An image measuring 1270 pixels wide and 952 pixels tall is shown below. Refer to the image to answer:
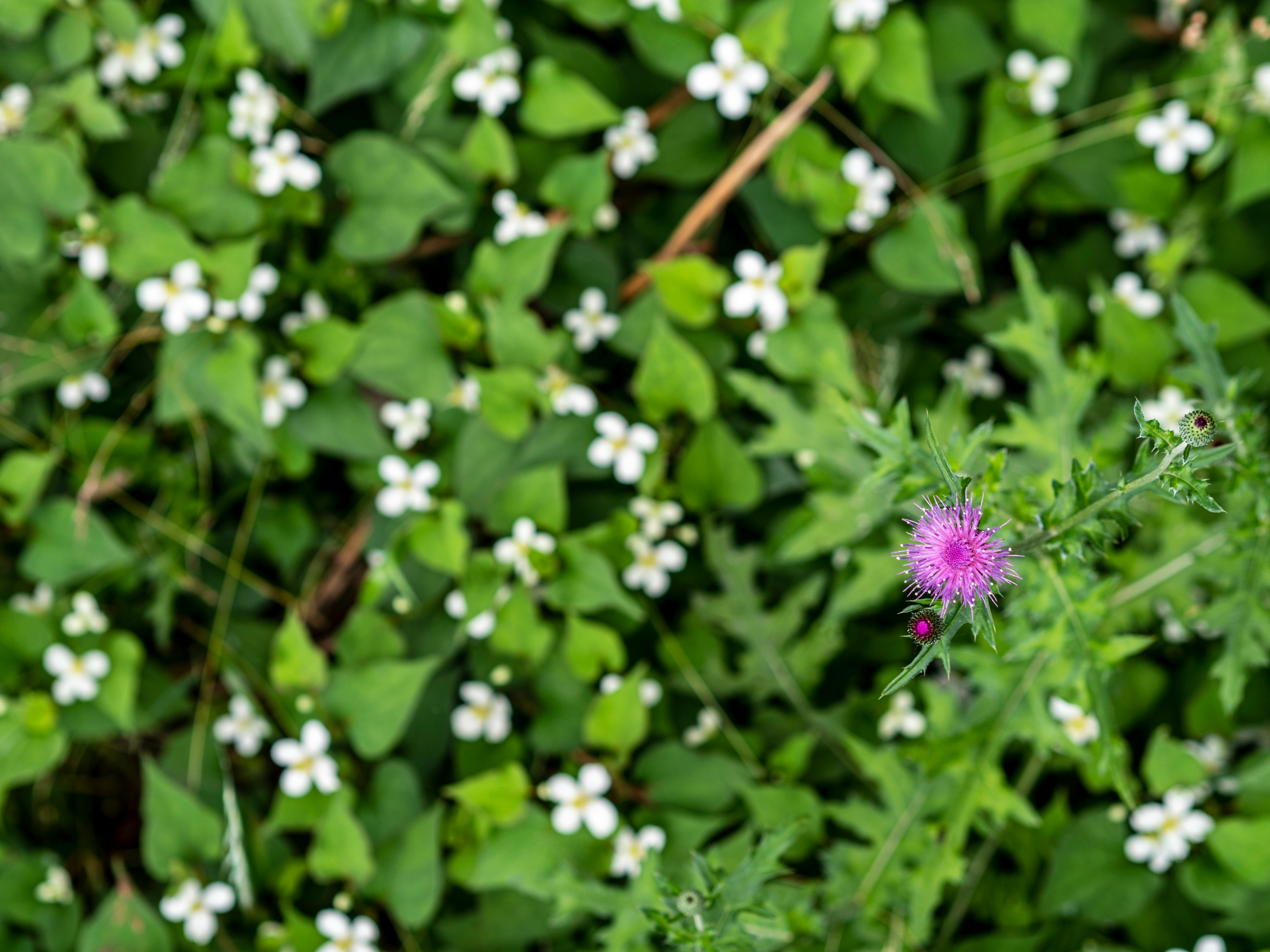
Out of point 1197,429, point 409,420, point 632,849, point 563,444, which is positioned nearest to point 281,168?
point 409,420

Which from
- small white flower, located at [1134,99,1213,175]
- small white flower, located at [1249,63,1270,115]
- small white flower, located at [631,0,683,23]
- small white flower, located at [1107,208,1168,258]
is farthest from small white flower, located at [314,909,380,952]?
small white flower, located at [1249,63,1270,115]

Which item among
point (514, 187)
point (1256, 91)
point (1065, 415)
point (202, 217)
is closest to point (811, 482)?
point (1065, 415)

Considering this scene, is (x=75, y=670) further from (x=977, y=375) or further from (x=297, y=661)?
(x=977, y=375)

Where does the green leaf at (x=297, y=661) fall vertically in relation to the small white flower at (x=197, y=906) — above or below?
above

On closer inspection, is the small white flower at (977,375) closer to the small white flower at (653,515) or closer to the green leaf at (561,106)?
the small white flower at (653,515)

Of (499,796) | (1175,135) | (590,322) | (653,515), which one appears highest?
(1175,135)

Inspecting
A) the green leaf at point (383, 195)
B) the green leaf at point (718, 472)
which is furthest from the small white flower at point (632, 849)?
the green leaf at point (383, 195)

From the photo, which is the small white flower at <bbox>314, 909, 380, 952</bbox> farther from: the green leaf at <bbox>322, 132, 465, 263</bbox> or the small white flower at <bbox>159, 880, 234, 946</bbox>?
the green leaf at <bbox>322, 132, 465, 263</bbox>
